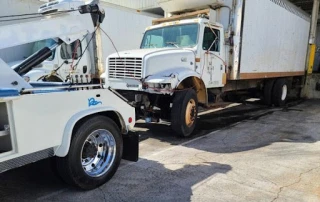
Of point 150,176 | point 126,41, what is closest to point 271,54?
point 126,41

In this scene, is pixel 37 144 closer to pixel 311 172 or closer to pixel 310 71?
pixel 311 172

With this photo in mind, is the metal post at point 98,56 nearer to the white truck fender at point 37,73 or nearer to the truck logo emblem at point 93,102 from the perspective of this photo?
the white truck fender at point 37,73

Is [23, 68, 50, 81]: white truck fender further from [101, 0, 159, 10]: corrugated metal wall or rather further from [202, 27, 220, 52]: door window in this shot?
[101, 0, 159, 10]: corrugated metal wall

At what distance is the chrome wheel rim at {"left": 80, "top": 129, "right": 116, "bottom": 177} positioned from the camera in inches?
136

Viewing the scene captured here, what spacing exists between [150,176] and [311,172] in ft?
7.90

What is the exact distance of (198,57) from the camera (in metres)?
6.49

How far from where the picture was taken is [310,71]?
1298 cm

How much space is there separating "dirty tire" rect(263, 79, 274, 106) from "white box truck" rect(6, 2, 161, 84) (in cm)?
527

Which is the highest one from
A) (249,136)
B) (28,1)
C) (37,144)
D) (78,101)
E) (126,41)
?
(28,1)

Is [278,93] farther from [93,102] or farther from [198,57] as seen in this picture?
[93,102]

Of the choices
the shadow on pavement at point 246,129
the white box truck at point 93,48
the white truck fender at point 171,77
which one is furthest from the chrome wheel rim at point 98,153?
the white box truck at point 93,48

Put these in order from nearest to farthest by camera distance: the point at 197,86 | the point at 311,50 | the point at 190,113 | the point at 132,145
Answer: the point at 132,145, the point at 190,113, the point at 197,86, the point at 311,50

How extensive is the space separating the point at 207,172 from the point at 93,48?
6.28 metres

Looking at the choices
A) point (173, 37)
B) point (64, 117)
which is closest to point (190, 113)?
point (173, 37)
